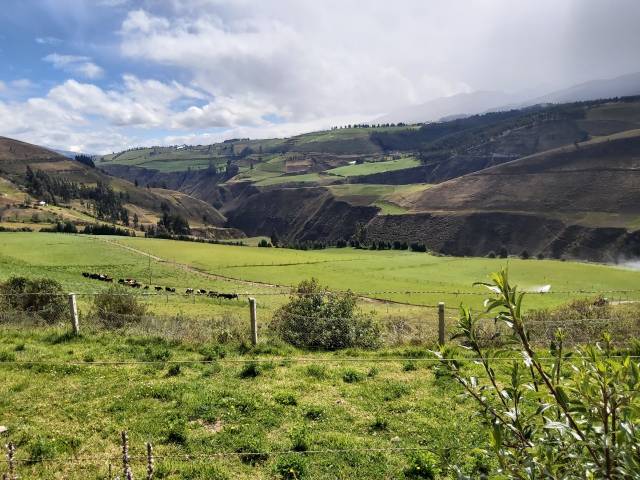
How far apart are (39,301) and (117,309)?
13.1 ft

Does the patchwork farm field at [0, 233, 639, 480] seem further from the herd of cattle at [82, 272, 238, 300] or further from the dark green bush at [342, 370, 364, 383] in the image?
the herd of cattle at [82, 272, 238, 300]

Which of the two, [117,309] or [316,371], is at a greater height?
[117,309]

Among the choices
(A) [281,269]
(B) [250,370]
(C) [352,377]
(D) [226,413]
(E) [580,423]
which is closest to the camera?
(E) [580,423]

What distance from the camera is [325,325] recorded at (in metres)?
17.6

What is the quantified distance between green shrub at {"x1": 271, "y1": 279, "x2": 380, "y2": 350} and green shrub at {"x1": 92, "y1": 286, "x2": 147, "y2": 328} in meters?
6.40

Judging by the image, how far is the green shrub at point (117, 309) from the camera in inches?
748

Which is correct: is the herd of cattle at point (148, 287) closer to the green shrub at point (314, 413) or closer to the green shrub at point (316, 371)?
the green shrub at point (316, 371)

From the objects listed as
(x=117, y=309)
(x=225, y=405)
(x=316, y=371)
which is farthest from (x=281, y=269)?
(x=225, y=405)

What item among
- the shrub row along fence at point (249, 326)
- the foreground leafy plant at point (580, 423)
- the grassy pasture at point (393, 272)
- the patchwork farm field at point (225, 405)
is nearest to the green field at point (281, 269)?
the grassy pasture at point (393, 272)

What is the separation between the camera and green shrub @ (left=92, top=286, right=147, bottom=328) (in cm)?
1900

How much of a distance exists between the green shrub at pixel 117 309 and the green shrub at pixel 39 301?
147 centimetres

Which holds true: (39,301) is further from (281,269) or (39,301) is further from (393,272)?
(393,272)

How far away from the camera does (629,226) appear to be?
422 feet

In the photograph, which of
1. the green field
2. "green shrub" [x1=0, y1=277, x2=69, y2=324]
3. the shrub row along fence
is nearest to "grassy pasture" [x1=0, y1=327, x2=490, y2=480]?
the shrub row along fence
